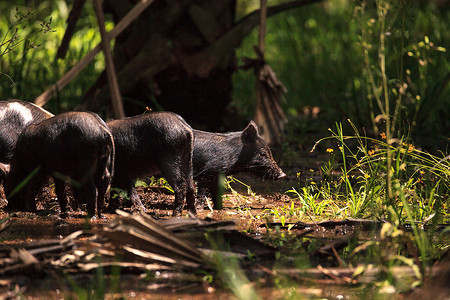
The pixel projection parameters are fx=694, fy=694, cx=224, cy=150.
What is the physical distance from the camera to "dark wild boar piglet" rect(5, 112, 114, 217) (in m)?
4.42

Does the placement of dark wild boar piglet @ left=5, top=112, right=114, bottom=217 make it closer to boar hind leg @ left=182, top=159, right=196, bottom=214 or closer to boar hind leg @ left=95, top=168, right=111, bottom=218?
boar hind leg @ left=95, top=168, right=111, bottom=218

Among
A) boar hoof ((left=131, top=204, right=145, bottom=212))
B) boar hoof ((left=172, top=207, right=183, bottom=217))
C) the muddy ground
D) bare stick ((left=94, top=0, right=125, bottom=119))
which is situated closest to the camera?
the muddy ground

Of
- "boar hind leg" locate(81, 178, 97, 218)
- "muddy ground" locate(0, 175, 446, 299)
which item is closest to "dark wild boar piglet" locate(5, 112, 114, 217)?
"boar hind leg" locate(81, 178, 97, 218)

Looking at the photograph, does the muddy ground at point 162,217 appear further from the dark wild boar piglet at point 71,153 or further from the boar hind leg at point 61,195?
the dark wild boar piglet at point 71,153

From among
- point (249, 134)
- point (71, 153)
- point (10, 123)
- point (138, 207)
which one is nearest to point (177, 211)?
point (138, 207)

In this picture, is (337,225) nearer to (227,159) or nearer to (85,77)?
(227,159)

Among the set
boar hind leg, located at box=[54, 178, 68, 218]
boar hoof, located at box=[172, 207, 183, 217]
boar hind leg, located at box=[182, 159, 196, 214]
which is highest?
boar hind leg, located at box=[54, 178, 68, 218]

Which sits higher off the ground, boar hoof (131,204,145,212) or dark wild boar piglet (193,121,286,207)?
dark wild boar piglet (193,121,286,207)

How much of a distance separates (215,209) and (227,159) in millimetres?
460

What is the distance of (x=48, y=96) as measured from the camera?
237 inches

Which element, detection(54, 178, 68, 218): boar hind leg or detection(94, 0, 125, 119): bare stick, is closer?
detection(54, 178, 68, 218): boar hind leg

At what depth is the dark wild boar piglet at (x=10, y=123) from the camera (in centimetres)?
488

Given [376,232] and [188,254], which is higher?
[188,254]

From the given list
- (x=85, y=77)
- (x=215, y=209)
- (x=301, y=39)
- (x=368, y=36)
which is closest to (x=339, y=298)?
(x=368, y=36)
